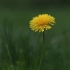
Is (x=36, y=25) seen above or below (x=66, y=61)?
above

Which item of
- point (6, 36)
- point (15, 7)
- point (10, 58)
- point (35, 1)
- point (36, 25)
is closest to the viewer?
point (36, 25)

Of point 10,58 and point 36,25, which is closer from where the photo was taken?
point 36,25

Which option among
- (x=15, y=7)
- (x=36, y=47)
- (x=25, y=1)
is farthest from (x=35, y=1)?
(x=36, y=47)

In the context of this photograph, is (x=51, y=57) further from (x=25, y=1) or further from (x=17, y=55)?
(x=25, y=1)

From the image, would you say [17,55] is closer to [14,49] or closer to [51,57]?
[14,49]

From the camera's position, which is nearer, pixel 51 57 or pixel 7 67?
pixel 7 67

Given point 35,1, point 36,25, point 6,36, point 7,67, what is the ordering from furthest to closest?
1. point 35,1
2. point 6,36
3. point 7,67
4. point 36,25

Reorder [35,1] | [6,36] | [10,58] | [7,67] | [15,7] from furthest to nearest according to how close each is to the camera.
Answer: [35,1], [15,7], [6,36], [10,58], [7,67]

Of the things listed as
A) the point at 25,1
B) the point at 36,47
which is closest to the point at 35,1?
the point at 25,1

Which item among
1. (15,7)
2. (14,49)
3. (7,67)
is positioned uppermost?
(15,7)
